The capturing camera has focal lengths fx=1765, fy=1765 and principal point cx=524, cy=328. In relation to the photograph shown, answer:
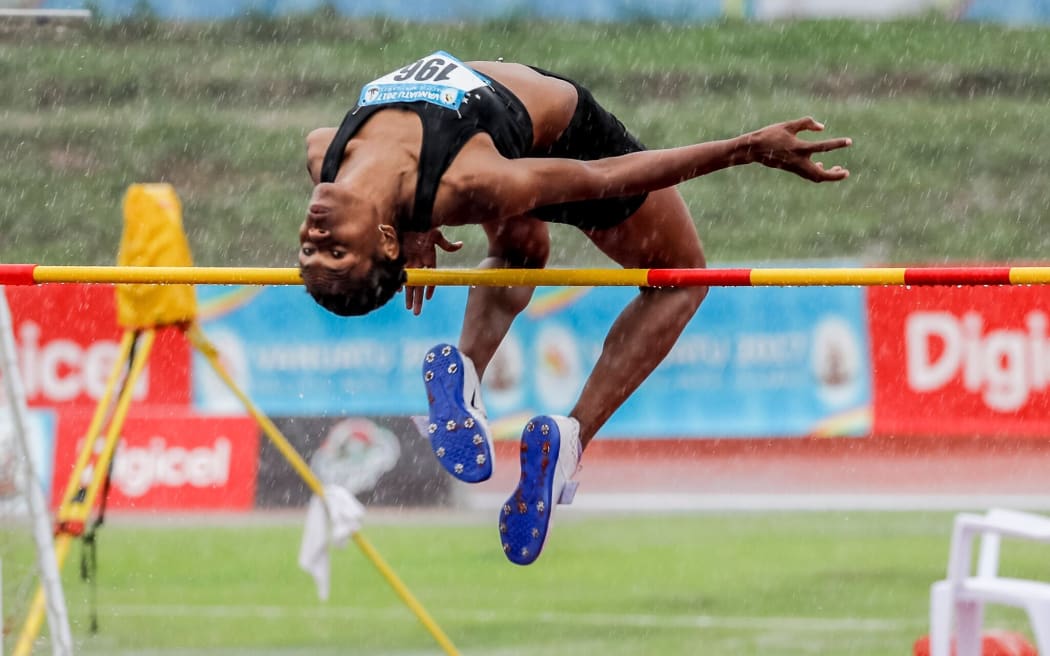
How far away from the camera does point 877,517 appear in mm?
9367

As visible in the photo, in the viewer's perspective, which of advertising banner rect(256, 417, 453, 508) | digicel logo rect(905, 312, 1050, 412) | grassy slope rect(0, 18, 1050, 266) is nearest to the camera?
advertising banner rect(256, 417, 453, 508)

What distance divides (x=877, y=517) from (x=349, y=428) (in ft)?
9.31

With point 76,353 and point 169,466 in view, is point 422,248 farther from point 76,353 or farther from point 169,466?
point 76,353

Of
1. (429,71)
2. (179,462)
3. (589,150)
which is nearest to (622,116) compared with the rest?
(179,462)

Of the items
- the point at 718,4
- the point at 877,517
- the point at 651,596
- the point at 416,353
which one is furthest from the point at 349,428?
the point at 718,4

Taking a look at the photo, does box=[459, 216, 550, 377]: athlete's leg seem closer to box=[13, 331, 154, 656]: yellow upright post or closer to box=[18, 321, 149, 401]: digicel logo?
box=[13, 331, 154, 656]: yellow upright post

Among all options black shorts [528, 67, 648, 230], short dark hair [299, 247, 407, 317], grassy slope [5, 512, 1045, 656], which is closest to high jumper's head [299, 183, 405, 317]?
A: short dark hair [299, 247, 407, 317]

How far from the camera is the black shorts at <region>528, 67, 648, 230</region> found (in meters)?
4.54

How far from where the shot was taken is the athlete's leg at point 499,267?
15.8 ft

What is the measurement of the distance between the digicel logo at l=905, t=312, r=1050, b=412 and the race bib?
226 inches

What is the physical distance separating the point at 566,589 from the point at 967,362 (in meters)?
2.79

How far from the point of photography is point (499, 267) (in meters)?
4.85

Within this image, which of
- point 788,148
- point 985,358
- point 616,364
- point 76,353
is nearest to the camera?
point 788,148

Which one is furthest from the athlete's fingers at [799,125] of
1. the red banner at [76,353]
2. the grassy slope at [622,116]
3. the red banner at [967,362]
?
the grassy slope at [622,116]
